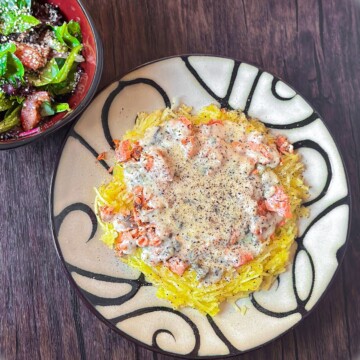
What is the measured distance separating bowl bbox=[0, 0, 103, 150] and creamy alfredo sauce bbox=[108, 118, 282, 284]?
0.36 metres

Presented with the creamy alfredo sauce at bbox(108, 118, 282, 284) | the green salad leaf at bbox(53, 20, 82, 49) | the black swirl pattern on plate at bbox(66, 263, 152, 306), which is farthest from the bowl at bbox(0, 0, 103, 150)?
the black swirl pattern on plate at bbox(66, 263, 152, 306)

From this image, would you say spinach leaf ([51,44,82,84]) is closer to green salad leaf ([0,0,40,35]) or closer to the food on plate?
green salad leaf ([0,0,40,35])

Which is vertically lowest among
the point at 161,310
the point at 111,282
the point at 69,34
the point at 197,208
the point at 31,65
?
the point at 161,310

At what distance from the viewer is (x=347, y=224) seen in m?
2.67

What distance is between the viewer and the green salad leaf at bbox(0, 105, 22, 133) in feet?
7.85

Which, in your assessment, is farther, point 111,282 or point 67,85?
point 111,282

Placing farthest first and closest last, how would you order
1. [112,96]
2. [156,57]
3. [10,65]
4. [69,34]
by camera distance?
[156,57] → [112,96] → [69,34] → [10,65]

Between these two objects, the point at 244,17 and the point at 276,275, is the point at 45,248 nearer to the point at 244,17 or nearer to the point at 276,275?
the point at 276,275

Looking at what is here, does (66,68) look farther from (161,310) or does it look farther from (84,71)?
(161,310)

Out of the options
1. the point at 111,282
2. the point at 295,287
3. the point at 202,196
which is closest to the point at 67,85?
the point at 202,196

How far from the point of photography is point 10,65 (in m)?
2.36

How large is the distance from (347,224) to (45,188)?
58.9 inches

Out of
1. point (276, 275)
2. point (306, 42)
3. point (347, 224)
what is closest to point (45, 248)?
point (276, 275)

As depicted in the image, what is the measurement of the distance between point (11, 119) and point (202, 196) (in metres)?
0.93
